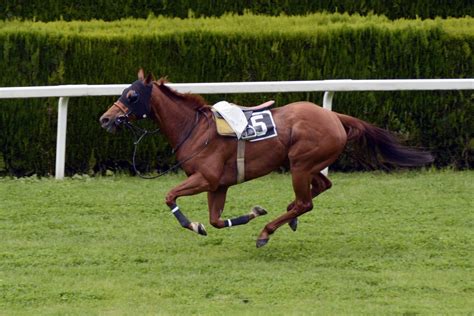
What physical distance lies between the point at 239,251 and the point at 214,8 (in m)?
4.51

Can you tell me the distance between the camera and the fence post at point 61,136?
1053cm

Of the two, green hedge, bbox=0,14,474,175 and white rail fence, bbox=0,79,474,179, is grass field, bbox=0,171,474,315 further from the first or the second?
white rail fence, bbox=0,79,474,179

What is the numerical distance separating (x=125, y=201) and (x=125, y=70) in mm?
1677

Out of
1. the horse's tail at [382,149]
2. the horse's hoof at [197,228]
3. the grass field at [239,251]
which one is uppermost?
the horse's tail at [382,149]

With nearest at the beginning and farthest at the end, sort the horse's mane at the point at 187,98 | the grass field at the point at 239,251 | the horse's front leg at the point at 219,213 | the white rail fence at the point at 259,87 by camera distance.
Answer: the grass field at the point at 239,251, the horse's front leg at the point at 219,213, the horse's mane at the point at 187,98, the white rail fence at the point at 259,87

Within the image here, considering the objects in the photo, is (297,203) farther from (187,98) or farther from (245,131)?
(187,98)

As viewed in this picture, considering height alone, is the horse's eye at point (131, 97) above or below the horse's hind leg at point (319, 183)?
above

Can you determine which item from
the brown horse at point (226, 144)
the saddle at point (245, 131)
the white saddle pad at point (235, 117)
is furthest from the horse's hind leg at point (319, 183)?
the white saddle pad at point (235, 117)

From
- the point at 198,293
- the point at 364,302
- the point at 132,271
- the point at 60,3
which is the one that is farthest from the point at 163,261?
the point at 60,3

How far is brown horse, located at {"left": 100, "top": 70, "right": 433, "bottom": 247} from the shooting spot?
830 cm

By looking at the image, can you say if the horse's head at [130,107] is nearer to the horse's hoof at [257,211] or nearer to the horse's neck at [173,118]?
the horse's neck at [173,118]

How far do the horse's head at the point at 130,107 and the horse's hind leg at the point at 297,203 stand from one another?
1058 mm

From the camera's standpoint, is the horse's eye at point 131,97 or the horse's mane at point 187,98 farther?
the horse's mane at point 187,98

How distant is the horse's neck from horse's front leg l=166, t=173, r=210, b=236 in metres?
0.34
